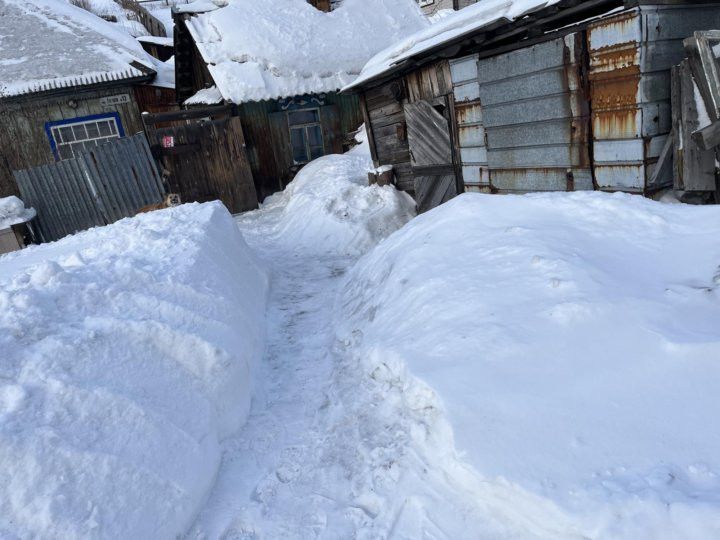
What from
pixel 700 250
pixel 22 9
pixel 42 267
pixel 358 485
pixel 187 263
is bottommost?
pixel 358 485

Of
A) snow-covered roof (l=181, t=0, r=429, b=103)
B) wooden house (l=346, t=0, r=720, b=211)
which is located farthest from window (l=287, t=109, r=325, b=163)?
wooden house (l=346, t=0, r=720, b=211)

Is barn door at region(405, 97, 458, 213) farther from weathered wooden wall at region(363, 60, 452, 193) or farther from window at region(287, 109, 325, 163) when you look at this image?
window at region(287, 109, 325, 163)

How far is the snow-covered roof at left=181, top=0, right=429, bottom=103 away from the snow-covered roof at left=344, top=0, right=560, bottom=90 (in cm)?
483

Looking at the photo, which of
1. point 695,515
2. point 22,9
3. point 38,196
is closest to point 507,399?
point 695,515

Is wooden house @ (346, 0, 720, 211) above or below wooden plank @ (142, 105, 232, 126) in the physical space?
below

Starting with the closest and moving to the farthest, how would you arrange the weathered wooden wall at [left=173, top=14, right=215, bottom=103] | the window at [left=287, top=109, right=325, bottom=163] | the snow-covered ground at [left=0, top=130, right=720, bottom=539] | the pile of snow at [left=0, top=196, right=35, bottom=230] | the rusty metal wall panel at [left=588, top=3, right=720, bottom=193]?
1. the snow-covered ground at [left=0, top=130, right=720, bottom=539]
2. the rusty metal wall panel at [left=588, top=3, right=720, bottom=193]
3. the pile of snow at [left=0, top=196, right=35, bottom=230]
4. the window at [left=287, top=109, right=325, bottom=163]
5. the weathered wooden wall at [left=173, top=14, right=215, bottom=103]

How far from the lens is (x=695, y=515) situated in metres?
1.57

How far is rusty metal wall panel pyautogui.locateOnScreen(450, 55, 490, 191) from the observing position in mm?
6375

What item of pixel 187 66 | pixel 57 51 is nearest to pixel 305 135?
pixel 187 66

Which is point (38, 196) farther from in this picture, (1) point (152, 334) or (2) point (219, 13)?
(1) point (152, 334)

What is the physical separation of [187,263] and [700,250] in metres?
4.19

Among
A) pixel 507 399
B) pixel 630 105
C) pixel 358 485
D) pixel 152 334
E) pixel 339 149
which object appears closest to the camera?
pixel 507 399

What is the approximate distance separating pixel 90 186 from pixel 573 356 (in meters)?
11.0

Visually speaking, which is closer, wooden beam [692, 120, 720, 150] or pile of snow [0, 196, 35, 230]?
A: wooden beam [692, 120, 720, 150]
